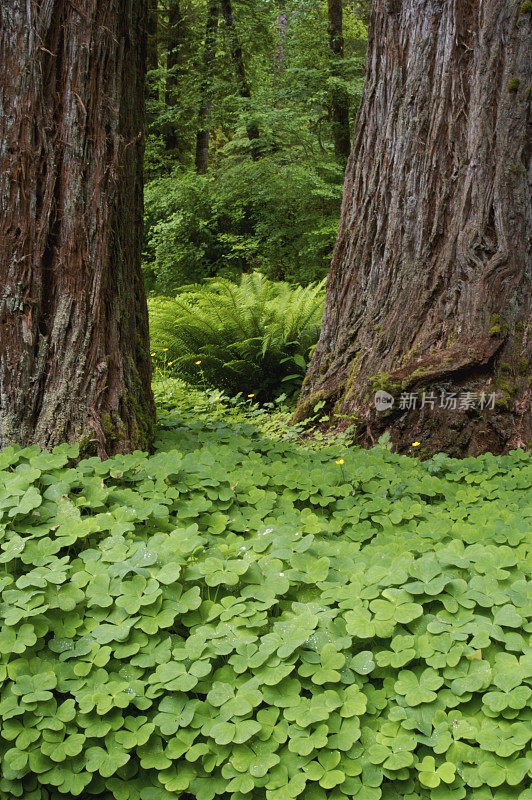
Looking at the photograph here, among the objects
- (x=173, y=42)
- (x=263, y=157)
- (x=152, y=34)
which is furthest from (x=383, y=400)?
(x=173, y=42)

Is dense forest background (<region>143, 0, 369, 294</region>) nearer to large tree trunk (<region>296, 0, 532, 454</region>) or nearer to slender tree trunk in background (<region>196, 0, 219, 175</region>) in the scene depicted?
slender tree trunk in background (<region>196, 0, 219, 175</region>)

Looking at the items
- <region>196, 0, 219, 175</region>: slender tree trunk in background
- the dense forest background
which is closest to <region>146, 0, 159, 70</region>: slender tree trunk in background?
the dense forest background

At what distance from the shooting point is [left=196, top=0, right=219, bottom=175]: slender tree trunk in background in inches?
453

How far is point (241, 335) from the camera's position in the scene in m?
6.41

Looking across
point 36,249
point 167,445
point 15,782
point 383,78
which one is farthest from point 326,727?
point 383,78

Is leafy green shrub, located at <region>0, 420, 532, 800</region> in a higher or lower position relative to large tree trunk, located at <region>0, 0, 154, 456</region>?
lower

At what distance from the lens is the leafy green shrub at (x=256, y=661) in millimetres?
1536

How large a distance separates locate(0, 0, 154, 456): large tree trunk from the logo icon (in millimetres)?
1647

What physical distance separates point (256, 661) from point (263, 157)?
33.7 ft

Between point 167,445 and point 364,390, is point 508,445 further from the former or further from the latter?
point 167,445

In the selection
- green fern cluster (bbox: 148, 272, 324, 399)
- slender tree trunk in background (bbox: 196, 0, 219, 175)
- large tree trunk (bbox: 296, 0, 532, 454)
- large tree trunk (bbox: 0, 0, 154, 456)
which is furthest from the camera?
slender tree trunk in background (bbox: 196, 0, 219, 175)

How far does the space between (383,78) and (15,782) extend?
15.1 ft

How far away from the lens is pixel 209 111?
12.5 m

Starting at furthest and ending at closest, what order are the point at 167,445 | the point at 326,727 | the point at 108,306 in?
1. the point at 167,445
2. the point at 108,306
3. the point at 326,727
